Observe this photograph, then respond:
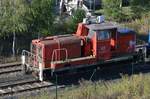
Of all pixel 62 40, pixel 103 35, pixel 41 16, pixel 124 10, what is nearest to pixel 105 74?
pixel 103 35

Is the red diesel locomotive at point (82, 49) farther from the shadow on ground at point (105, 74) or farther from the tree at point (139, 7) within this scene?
the tree at point (139, 7)

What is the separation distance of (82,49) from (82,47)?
0.37 feet

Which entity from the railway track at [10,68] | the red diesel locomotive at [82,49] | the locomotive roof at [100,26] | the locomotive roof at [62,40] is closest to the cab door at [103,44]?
the red diesel locomotive at [82,49]

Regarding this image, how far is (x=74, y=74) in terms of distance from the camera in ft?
83.7

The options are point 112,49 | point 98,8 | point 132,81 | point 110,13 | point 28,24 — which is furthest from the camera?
point 98,8

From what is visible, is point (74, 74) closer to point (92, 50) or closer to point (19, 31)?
point (92, 50)

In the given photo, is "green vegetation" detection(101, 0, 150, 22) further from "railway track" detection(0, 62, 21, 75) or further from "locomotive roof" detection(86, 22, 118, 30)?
"railway track" detection(0, 62, 21, 75)

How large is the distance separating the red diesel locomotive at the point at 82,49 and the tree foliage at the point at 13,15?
2.10m

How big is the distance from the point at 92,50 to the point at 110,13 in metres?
10.6

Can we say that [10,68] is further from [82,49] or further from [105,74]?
[105,74]

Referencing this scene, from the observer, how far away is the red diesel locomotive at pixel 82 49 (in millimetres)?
24297

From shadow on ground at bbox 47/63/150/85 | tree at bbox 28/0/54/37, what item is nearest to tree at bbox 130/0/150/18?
tree at bbox 28/0/54/37

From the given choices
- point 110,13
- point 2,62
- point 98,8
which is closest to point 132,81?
point 2,62

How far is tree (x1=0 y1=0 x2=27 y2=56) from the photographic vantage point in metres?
27.3
